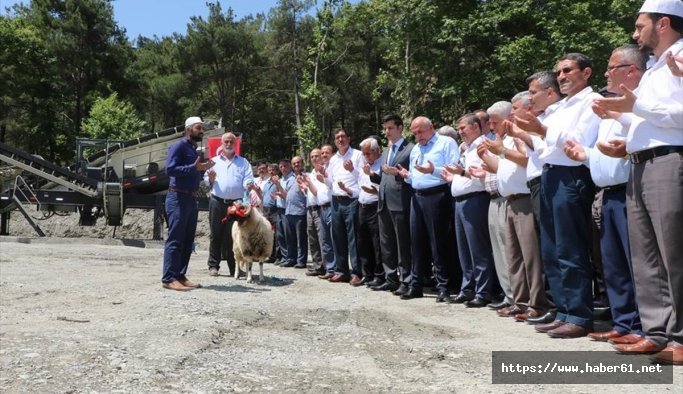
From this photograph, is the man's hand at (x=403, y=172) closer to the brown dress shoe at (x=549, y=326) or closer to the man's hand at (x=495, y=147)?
the man's hand at (x=495, y=147)

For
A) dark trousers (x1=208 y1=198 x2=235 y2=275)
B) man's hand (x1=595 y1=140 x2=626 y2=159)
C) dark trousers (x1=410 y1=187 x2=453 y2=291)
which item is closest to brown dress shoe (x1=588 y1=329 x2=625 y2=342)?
man's hand (x1=595 y1=140 x2=626 y2=159)

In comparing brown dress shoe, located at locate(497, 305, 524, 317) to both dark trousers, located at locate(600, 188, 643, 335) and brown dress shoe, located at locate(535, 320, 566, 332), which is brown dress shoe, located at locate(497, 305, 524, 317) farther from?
dark trousers, located at locate(600, 188, 643, 335)

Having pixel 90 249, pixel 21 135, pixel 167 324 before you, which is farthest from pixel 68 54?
pixel 167 324

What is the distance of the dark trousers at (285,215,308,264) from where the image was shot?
1188 cm

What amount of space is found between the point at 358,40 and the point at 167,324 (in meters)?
38.2

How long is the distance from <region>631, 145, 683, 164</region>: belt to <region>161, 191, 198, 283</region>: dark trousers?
5063 millimetres

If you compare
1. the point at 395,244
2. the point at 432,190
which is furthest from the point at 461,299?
the point at 395,244

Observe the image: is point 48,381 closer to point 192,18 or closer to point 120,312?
point 120,312

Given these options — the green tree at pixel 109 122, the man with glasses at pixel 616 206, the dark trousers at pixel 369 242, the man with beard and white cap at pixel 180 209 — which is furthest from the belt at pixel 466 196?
the green tree at pixel 109 122

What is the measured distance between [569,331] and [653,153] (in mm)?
1555

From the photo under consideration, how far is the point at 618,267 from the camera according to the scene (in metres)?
4.67

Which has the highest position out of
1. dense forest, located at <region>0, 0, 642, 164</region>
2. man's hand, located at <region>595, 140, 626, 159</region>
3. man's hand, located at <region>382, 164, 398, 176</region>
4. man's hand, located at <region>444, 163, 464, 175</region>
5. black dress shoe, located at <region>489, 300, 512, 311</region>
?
dense forest, located at <region>0, 0, 642, 164</region>

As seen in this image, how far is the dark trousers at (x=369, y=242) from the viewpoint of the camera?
8734 mm

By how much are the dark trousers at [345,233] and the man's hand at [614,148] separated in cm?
505
